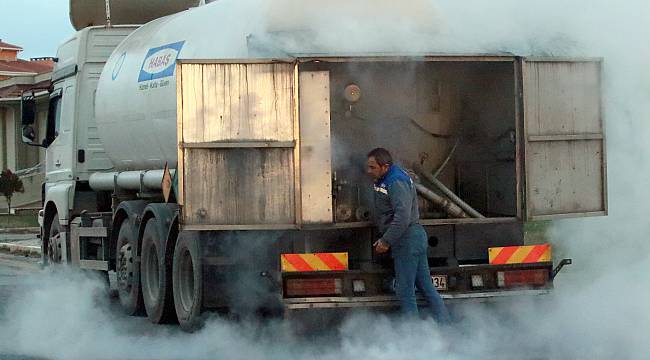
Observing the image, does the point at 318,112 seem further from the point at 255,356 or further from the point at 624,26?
the point at 624,26

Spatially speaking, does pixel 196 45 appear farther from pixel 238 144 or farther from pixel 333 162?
pixel 238 144

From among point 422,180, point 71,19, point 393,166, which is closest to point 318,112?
point 393,166

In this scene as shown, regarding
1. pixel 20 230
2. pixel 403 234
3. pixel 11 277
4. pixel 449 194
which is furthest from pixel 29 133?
pixel 20 230

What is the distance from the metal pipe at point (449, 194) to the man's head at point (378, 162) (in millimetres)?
1065

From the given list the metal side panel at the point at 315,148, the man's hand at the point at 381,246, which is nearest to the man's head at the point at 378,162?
the metal side panel at the point at 315,148

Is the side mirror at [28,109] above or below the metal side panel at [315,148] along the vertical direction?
above

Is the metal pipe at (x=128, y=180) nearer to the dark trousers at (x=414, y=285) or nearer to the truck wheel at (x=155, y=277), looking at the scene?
the truck wheel at (x=155, y=277)

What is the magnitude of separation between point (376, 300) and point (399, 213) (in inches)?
28.3

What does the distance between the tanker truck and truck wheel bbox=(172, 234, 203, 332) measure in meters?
0.02

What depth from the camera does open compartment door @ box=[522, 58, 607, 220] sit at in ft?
32.3

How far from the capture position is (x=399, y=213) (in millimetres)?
9391

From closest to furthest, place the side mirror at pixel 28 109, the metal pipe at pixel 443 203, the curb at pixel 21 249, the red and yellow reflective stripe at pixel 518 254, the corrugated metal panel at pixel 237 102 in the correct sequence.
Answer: the corrugated metal panel at pixel 237 102 → the red and yellow reflective stripe at pixel 518 254 → the metal pipe at pixel 443 203 → the side mirror at pixel 28 109 → the curb at pixel 21 249

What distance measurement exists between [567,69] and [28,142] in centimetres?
899

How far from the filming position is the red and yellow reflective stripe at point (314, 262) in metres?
9.52
